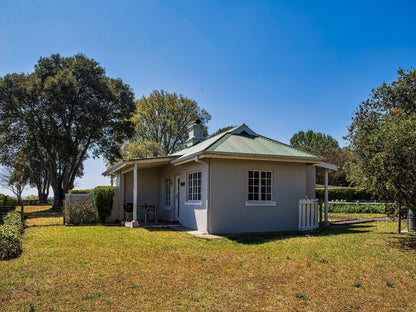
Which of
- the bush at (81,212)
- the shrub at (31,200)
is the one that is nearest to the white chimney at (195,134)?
the bush at (81,212)

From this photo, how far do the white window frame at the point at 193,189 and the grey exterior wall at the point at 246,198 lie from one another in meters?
1.09

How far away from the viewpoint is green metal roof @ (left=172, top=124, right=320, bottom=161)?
11.4 meters

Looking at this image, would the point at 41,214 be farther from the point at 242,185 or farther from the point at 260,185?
the point at 260,185

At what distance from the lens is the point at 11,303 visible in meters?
4.55

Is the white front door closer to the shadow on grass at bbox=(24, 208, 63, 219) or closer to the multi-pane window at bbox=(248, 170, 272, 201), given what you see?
the multi-pane window at bbox=(248, 170, 272, 201)

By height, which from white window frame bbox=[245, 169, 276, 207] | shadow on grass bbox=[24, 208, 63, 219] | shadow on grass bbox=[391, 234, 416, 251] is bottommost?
shadow on grass bbox=[24, 208, 63, 219]

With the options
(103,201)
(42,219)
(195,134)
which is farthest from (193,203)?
(42,219)

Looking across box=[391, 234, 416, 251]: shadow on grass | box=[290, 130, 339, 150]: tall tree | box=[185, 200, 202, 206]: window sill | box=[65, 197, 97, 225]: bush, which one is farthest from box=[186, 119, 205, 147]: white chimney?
box=[290, 130, 339, 150]: tall tree

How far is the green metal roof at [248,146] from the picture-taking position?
11430 mm

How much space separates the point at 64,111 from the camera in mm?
26266

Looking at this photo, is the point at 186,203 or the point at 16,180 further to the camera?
the point at 16,180

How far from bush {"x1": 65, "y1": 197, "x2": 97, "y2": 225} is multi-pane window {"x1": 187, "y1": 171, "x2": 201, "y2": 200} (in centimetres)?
510

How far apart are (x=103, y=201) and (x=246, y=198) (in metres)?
7.30

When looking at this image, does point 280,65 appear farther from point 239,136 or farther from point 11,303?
point 11,303
